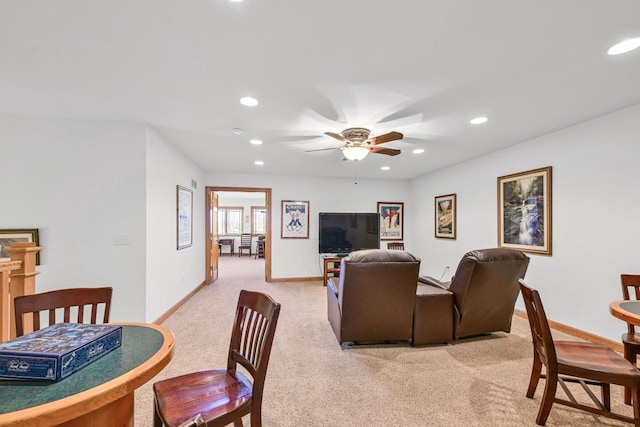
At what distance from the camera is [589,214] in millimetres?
3123

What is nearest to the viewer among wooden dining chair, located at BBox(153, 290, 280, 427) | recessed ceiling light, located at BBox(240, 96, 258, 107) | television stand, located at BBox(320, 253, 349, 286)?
wooden dining chair, located at BBox(153, 290, 280, 427)

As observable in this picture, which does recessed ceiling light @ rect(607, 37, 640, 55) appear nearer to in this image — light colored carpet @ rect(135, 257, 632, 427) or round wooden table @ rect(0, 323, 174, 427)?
light colored carpet @ rect(135, 257, 632, 427)

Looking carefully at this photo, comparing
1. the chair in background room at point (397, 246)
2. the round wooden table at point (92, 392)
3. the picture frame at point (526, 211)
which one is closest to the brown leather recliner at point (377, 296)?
the round wooden table at point (92, 392)

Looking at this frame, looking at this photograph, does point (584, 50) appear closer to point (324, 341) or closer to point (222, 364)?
point (324, 341)

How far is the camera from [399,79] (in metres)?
2.23

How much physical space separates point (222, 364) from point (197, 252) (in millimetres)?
3285

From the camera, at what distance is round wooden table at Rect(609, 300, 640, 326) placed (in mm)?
1651

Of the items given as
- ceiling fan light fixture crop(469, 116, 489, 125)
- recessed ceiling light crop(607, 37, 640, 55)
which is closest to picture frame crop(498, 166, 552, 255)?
ceiling fan light fixture crop(469, 116, 489, 125)

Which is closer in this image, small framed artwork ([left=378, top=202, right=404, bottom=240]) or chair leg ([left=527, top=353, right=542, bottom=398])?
chair leg ([left=527, top=353, right=542, bottom=398])

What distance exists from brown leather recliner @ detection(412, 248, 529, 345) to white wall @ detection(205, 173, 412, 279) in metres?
3.59

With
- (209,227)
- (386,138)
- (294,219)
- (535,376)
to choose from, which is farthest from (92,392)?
(294,219)

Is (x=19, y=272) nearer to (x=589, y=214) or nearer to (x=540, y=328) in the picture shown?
(x=540, y=328)

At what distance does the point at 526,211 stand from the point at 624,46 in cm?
242

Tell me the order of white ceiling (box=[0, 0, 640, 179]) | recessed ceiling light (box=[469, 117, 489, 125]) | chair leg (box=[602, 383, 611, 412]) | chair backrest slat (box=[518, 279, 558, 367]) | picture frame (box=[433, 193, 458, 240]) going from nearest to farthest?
1. white ceiling (box=[0, 0, 640, 179])
2. chair backrest slat (box=[518, 279, 558, 367])
3. chair leg (box=[602, 383, 611, 412])
4. recessed ceiling light (box=[469, 117, 489, 125])
5. picture frame (box=[433, 193, 458, 240])
